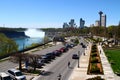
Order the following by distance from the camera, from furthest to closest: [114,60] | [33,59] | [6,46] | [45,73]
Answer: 1. [6,46]
2. [114,60]
3. [33,59]
4. [45,73]

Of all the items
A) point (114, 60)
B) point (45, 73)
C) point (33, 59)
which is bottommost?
point (45, 73)

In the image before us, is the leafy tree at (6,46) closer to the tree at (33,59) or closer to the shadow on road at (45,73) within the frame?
the tree at (33,59)

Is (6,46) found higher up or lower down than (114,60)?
higher up

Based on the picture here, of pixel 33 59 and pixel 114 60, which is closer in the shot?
pixel 33 59

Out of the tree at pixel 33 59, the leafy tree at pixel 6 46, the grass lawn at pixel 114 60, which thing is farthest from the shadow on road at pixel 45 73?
the leafy tree at pixel 6 46

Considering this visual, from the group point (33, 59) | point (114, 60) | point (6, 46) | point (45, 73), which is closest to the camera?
point (45, 73)

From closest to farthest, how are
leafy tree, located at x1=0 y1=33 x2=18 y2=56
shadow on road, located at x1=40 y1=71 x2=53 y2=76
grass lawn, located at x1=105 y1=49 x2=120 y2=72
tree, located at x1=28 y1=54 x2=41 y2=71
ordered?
shadow on road, located at x1=40 y1=71 x2=53 y2=76
tree, located at x1=28 y1=54 x2=41 y2=71
grass lawn, located at x1=105 y1=49 x2=120 y2=72
leafy tree, located at x1=0 y1=33 x2=18 y2=56

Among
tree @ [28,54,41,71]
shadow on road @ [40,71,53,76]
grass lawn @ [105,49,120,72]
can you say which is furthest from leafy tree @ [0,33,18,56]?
shadow on road @ [40,71,53,76]

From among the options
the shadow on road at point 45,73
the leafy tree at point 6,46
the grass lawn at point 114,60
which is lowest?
the shadow on road at point 45,73

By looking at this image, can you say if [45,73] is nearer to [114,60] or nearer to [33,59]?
[33,59]

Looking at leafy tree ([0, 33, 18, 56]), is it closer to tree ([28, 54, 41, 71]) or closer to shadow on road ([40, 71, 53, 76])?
tree ([28, 54, 41, 71])

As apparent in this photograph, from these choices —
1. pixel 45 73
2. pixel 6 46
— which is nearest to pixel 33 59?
pixel 45 73

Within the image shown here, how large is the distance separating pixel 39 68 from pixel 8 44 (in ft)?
99.0

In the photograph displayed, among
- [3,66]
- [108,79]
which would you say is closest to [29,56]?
[3,66]
